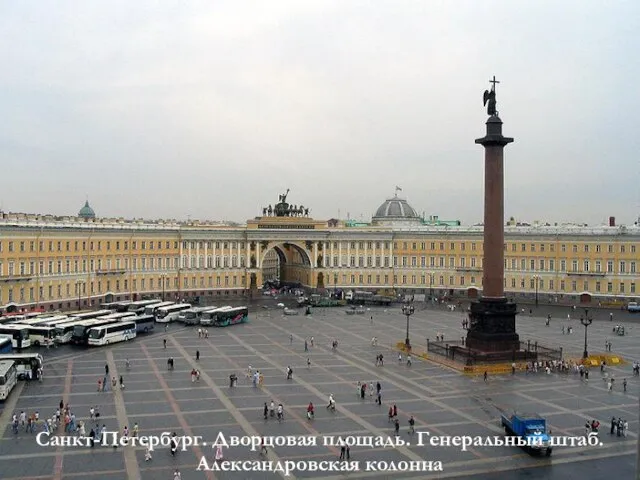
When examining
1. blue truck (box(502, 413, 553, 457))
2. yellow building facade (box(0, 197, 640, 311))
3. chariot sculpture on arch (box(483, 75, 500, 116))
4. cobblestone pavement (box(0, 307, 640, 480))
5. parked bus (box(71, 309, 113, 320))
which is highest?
chariot sculpture on arch (box(483, 75, 500, 116))

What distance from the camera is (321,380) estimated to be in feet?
121

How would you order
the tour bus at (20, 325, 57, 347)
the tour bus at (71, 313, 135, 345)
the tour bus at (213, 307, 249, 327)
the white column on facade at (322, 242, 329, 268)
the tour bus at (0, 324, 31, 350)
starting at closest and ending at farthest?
the tour bus at (0, 324, 31, 350)
the tour bus at (20, 325, 57, 347)
the tour bus at (71, 313, 135, 345)
the tour bus at (213, 307, 249, 327)
the white column on facade at (322, 242, 329, 268)

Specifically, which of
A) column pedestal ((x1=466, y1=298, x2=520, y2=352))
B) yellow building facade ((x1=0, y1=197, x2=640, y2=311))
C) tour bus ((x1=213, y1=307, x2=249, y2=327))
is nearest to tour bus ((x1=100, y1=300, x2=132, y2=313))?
yellow building facade ((x1=0, y1=197, x2=640, y2=311))

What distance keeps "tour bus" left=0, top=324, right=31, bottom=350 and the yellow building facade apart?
1475cm

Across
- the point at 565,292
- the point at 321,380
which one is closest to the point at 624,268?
the point at 565,292

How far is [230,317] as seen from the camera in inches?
2402

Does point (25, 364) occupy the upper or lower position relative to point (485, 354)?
lower

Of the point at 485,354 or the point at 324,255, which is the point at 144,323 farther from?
the point at 324,255

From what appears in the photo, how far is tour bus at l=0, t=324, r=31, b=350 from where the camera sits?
4519 cm

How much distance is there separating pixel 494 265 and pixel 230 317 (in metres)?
27.1

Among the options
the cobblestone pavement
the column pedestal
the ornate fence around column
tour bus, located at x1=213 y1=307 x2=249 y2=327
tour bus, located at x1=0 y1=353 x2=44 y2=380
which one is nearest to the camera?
the cobblestone pavement

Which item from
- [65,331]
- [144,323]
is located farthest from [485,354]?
[65,331]

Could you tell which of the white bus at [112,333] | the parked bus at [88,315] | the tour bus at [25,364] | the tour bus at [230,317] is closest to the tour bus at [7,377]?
the tour bus at [25,364]

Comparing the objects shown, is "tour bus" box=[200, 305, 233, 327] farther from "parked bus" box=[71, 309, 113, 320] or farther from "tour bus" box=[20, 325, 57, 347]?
"tour bus" box=[20, 325, 57, 347]
